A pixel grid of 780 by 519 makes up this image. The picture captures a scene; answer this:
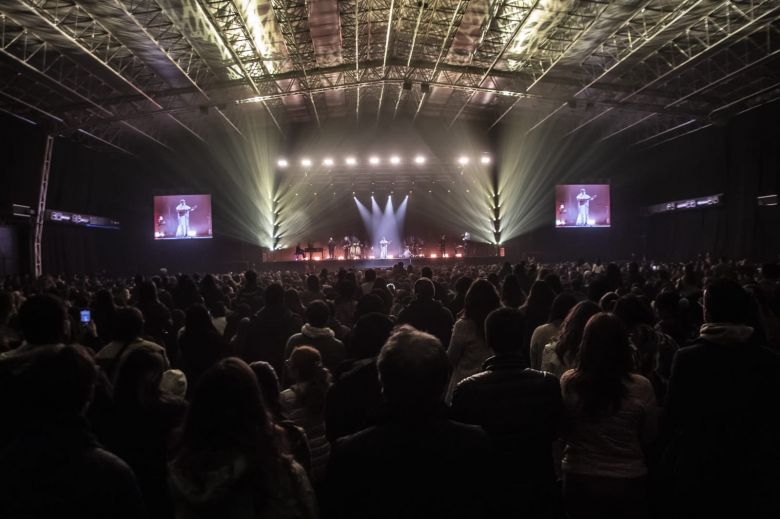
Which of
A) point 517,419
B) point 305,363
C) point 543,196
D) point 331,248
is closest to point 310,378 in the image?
point 305,363

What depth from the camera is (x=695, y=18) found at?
40.1 ft

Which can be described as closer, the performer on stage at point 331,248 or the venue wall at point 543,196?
the venue wall at point 543,196

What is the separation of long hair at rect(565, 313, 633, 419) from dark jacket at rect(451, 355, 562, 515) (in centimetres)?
10

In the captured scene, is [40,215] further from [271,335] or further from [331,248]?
[271,335]

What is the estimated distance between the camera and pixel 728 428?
7.04ft

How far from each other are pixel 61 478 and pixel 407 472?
2.77 feet

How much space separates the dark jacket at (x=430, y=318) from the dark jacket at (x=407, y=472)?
2.69 metres

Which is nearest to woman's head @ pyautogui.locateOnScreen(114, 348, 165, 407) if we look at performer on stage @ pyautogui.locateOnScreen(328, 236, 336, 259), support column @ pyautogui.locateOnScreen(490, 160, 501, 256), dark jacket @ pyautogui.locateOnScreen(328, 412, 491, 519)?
dark jacket @ pyautogui.locateOnScreen(328, 412, 491, 519)

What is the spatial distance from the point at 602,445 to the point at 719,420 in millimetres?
446

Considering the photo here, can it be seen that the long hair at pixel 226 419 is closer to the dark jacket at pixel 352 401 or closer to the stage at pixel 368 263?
the dark jacket at pixel 352 401

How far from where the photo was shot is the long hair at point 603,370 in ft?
6.91

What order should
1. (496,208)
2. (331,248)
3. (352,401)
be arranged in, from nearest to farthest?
(352,401) < (496,208) < (331,248)

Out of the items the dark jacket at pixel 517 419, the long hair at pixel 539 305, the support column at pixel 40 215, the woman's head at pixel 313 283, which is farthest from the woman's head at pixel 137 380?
the support column at pixel 40 215

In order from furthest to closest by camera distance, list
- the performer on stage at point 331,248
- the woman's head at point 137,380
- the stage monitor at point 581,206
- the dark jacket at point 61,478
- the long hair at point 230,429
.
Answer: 1. the performer on stage at point 331,248
2. the stage monitor at point 581,206
3. the woman's head at point 137,380
4. the long hair at point 230,429
5. the dark jacket at point 61,478
